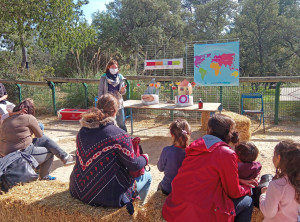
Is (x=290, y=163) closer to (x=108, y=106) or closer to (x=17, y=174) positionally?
(x=108, y=106)

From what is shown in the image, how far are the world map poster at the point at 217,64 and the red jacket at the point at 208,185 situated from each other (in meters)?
5.27

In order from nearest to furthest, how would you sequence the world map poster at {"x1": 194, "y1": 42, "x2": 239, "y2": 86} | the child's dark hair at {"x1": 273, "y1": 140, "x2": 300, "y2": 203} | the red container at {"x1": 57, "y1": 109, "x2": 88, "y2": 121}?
the child's dark hair at {"x1": 273, "y1": 140, "x2": 300, "y2": 203}
the world map poster at {"x1": 194, "y1": 42, "x2": 239, "y2": 86}
the red container at {"x1": 57, "y1": 109, "x2": 88, "y2": 121}

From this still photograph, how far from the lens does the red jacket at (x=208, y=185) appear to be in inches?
70.5

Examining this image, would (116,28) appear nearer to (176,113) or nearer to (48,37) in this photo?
(48,37)

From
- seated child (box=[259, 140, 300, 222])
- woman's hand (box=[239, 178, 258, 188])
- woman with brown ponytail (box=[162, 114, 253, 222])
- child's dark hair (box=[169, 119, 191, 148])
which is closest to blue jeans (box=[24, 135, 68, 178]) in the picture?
child's dark hair (box=[169, 119, 191, 148])

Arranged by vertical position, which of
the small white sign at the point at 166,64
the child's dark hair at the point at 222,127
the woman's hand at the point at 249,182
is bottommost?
the woman's hand at the point at 249,182

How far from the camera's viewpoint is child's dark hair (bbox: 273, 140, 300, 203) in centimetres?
171

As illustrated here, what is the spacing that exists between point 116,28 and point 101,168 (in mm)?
18329

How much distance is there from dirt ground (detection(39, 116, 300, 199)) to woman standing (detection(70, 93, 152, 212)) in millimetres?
1422

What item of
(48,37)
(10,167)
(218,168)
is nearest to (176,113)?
(48,37)

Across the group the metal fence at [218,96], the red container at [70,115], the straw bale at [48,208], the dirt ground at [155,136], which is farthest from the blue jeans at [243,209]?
the red container at [70,115]

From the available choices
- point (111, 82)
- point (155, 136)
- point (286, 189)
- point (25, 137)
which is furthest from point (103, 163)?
point (155, 136)

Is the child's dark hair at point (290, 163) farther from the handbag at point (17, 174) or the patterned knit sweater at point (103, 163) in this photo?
the handbag at point (17, 174)

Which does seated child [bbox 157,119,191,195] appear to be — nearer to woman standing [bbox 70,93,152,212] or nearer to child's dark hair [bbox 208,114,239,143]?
woman standing [bbox 70,93,152,212]
